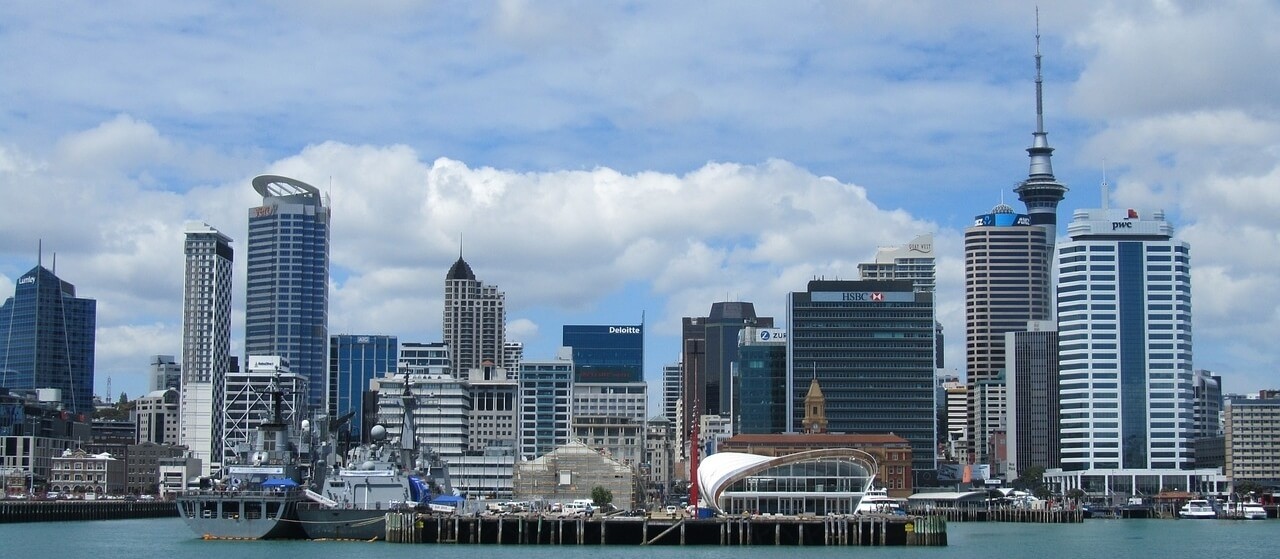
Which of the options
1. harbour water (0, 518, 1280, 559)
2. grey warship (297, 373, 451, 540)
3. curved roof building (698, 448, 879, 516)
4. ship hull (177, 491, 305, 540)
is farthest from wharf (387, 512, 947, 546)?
curved roof building (698, 448, 879, 516)

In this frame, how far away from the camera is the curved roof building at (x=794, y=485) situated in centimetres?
15538

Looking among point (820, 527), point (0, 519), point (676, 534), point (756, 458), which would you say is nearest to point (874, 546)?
point (820, 527)

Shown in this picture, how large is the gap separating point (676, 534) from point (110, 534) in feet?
199

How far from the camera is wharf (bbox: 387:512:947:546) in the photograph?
12594 cm

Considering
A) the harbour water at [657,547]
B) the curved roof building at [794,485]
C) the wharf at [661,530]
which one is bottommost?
the harbour water at [657,547]

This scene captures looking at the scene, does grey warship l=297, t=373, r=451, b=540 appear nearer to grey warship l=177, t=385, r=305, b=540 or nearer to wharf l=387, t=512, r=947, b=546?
grey warship l=177, t=385, r=305, b=540

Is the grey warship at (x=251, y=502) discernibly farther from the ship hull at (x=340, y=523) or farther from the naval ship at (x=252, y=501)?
the ship hull at (x=340, y=523)

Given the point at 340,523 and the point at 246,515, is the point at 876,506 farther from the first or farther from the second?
the point at 246,515

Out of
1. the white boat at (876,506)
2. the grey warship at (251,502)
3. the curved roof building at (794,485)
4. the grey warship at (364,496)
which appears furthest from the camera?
the curved roof building at (794,485)

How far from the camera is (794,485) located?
15612 cm

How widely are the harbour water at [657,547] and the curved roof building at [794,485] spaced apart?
9.69 metres

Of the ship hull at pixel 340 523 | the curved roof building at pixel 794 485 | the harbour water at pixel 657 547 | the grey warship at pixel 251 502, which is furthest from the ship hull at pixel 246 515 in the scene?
the curved roof building at pixel 794 485

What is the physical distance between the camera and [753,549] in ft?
401

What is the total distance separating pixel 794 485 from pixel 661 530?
3158 centimetres
